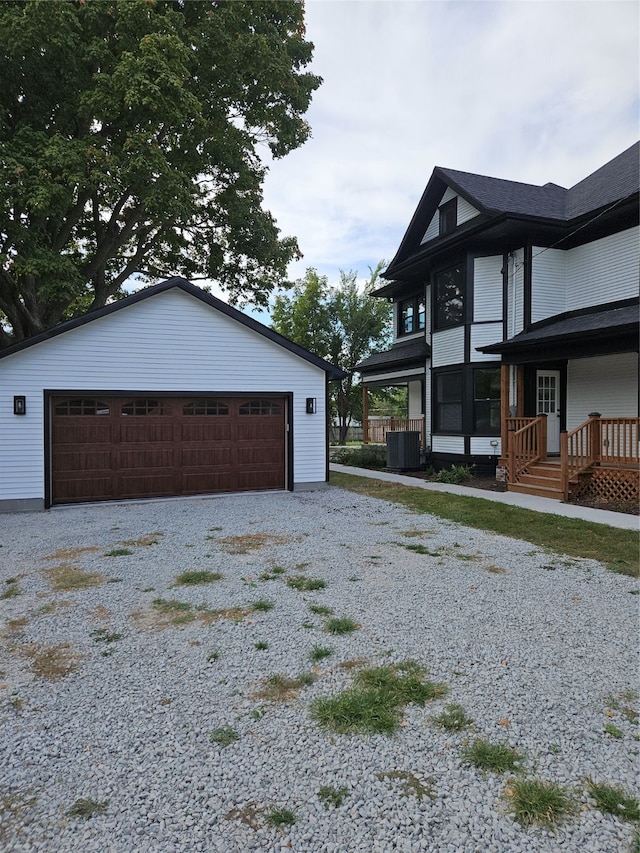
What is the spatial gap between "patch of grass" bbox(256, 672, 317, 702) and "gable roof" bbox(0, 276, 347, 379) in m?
8.23

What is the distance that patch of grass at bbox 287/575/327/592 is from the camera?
4.61 m

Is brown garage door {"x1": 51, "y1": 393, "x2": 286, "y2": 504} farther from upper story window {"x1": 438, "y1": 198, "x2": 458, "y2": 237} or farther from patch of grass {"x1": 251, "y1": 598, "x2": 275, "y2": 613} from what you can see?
upper story window {"x1": 438, "y1": 198, "x2": 458, "y2": 237}

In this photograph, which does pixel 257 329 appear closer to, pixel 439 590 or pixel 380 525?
pixel 380 525

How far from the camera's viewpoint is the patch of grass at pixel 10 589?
4441 mm

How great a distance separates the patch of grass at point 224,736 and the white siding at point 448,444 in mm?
10848

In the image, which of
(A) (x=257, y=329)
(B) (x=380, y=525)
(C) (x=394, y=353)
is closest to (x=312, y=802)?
A: (B) (x=380, y=525)

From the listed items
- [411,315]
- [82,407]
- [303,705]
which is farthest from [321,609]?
[411,315]

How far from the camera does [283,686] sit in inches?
114

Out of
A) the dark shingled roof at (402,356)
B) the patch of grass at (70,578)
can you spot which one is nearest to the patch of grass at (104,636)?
the patch of grass at (70,578)

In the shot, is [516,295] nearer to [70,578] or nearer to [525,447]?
[525,447]

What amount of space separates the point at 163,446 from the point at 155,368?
1586 millimetres

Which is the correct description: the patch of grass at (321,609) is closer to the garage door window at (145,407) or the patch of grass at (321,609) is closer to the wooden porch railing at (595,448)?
the wooden porch railing at (595,448)

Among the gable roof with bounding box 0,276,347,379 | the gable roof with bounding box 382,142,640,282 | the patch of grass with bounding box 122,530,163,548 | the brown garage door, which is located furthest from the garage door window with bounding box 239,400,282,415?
the gable roof with bounding box 382,142,640,282

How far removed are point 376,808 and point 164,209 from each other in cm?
1242
